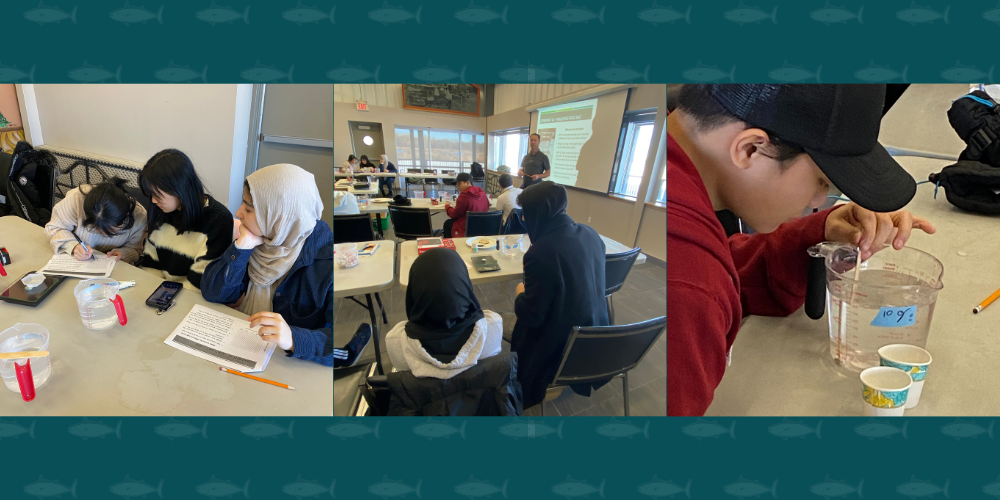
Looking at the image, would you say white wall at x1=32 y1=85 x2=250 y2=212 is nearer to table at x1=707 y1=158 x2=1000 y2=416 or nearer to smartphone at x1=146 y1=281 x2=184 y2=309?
smartphone at x1=146 y1=281 x2=184 y2=309

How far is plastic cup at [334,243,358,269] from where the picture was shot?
0.69 m

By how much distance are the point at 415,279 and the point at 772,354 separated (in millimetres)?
836

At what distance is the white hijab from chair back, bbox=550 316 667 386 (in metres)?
0.87

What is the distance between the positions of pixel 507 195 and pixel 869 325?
86 cm

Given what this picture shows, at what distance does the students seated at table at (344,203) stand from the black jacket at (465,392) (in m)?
0.34

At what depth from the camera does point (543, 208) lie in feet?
2.12

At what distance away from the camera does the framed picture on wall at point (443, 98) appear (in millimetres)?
715

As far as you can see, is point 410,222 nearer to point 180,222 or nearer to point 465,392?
point 465,392

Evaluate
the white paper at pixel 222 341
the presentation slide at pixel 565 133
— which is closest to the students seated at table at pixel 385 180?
the presentation slide at pixel 565 133

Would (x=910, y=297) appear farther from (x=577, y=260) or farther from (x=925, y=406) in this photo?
(x=577, y=260)

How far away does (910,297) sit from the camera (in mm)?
760

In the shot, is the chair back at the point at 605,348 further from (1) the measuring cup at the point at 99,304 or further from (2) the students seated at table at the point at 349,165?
(1) the measuring cup at the point at 99,304

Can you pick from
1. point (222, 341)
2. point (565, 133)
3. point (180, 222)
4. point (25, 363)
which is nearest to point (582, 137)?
point (565, 133)
